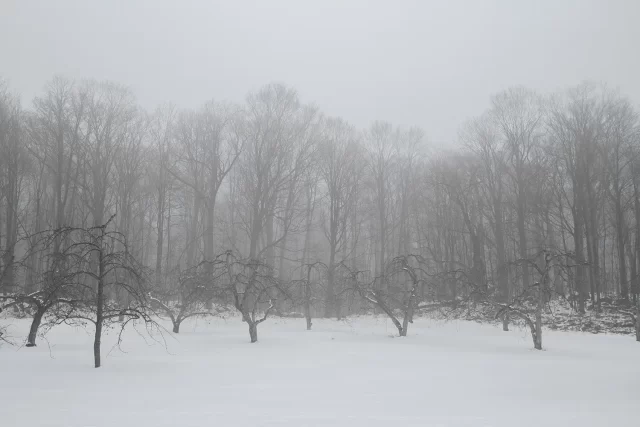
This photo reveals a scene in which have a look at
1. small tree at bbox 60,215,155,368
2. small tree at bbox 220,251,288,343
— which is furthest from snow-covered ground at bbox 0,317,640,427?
small tree at bbox 60,215,155,368

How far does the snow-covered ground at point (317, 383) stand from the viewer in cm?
723

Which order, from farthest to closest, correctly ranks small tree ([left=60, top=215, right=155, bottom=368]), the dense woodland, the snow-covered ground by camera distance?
the dense woodland, small tree ([left=60, top=215, right=155, bottom=368]), the snow-covered ground

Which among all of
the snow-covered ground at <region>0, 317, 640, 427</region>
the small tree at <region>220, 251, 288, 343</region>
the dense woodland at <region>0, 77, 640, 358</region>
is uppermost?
the dense woodland at <region>0, 77, 640, 358</region>

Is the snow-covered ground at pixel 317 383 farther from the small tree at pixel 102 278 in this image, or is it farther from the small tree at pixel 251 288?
the small tree at pixel 102 278

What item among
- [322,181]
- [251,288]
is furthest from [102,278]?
[322,181]

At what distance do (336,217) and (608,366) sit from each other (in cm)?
2012

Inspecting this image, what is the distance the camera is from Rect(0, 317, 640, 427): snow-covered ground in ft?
23.7

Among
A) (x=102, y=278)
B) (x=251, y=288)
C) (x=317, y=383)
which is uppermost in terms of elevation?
(x=102, y=278)

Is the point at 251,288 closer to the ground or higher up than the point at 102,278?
closer to the ground

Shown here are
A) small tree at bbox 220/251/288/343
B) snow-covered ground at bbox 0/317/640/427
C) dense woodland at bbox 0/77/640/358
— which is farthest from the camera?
dense woodland at bbox 0/77/640/358

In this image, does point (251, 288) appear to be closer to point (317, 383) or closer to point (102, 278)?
point (102, 278)

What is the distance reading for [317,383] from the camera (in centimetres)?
997

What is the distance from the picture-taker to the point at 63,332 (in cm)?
1850

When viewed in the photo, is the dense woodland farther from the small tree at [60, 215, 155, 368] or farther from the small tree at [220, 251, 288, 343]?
the small tree at [60, 215, 155, 368]
